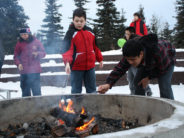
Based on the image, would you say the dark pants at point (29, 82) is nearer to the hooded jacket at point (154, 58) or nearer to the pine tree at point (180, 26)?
the hooded jacket at point (154, 58)

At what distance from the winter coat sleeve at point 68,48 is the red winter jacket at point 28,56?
3.79ft

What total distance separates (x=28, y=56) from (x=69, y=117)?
2.56 metres

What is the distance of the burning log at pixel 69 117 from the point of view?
2.38m

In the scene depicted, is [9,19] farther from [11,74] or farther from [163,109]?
[163,109]

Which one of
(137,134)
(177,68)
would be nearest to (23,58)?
(137,134)

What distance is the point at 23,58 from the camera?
15.5 ft

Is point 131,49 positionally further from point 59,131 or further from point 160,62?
point 59,131

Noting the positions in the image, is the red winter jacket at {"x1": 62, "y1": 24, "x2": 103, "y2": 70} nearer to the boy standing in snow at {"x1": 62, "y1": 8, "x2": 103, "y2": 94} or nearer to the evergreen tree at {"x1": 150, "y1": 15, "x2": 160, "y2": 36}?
the boy standing in snow at {"x1": 62, "y1": 8, "x2": 103, "y2": 94}

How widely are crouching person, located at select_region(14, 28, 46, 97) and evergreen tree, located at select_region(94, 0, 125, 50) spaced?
20.5 meters

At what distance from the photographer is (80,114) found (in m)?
2.65

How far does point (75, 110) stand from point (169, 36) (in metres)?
34.3

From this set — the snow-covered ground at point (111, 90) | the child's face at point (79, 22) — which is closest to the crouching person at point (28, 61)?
the child's face at point (79, 22)

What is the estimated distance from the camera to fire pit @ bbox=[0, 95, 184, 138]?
230 cm

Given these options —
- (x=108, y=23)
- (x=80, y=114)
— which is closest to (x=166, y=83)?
(x=80, y=114)
